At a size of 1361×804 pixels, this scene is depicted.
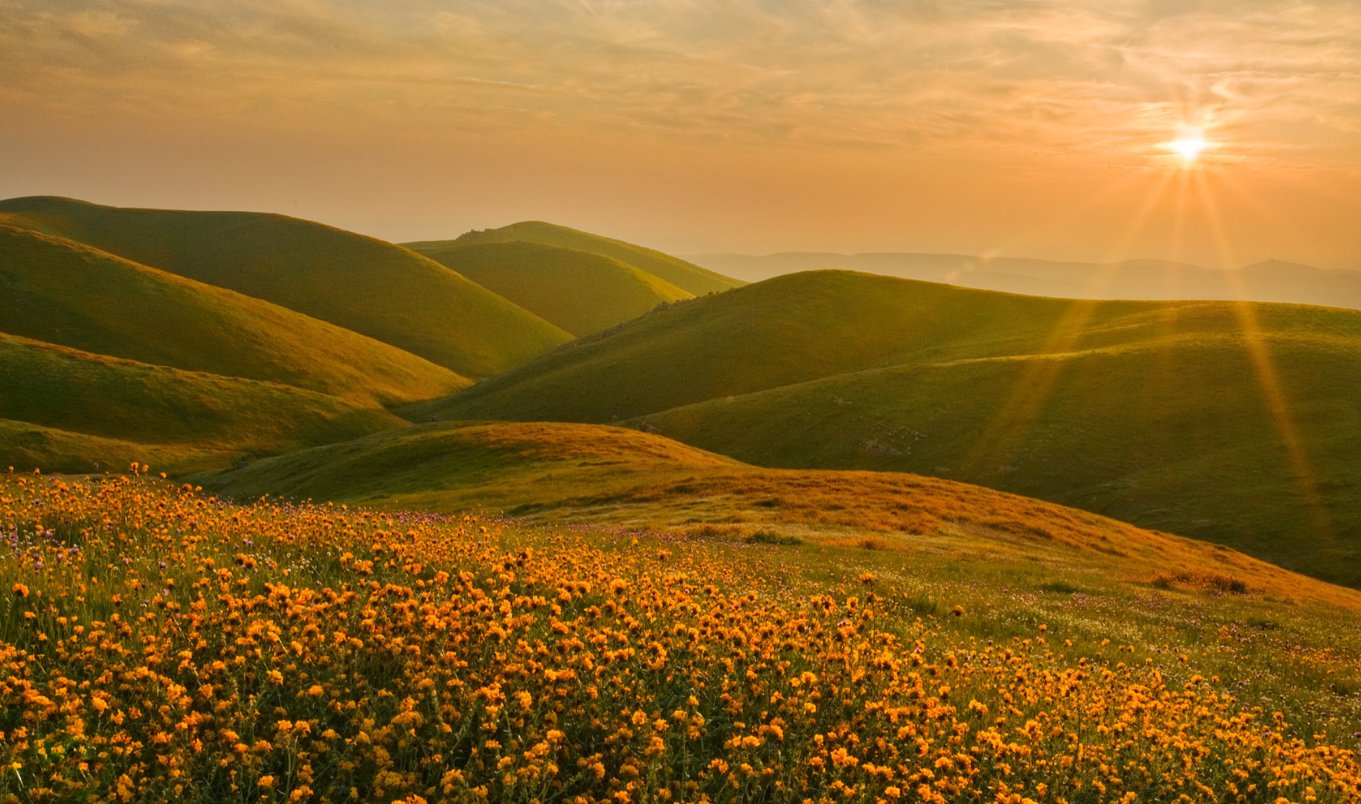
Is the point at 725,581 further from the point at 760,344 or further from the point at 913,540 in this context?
the point at 760,344

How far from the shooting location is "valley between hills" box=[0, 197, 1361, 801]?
609 cm

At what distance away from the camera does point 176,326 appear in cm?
15112

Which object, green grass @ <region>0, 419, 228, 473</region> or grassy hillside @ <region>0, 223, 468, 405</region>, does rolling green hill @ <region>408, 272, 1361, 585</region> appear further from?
green grass @ <region>0, 419, 228, 473</region>

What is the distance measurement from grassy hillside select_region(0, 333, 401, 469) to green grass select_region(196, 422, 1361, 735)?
2224 centimetres

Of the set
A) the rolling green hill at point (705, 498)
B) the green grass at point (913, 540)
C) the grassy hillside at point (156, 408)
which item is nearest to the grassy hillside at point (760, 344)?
the grassy hillside at point (156, 408)

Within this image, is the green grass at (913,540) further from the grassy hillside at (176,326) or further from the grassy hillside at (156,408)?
the grassy hillside at (176,326)

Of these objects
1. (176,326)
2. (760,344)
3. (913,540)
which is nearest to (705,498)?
(913,540)

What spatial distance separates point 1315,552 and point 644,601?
73595mm

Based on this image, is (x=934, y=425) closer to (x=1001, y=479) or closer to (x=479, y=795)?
(x=1001, y=479)

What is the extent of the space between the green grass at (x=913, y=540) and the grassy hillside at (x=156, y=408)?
22245mm

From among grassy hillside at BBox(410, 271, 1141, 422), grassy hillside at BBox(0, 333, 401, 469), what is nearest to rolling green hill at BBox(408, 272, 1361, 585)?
grassy hillside at BBox(410, 271, 1141, 422)

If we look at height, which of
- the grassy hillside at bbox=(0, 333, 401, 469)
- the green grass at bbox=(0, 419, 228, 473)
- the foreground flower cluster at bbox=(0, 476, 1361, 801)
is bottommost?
the green grass at bbox=(0, 419, 228, 473)

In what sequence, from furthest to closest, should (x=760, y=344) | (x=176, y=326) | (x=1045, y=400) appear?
1. (x=176, y=326)
2. (x=760, y=344)
3. (x=1045, y=400)

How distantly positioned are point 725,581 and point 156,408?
376 feet
